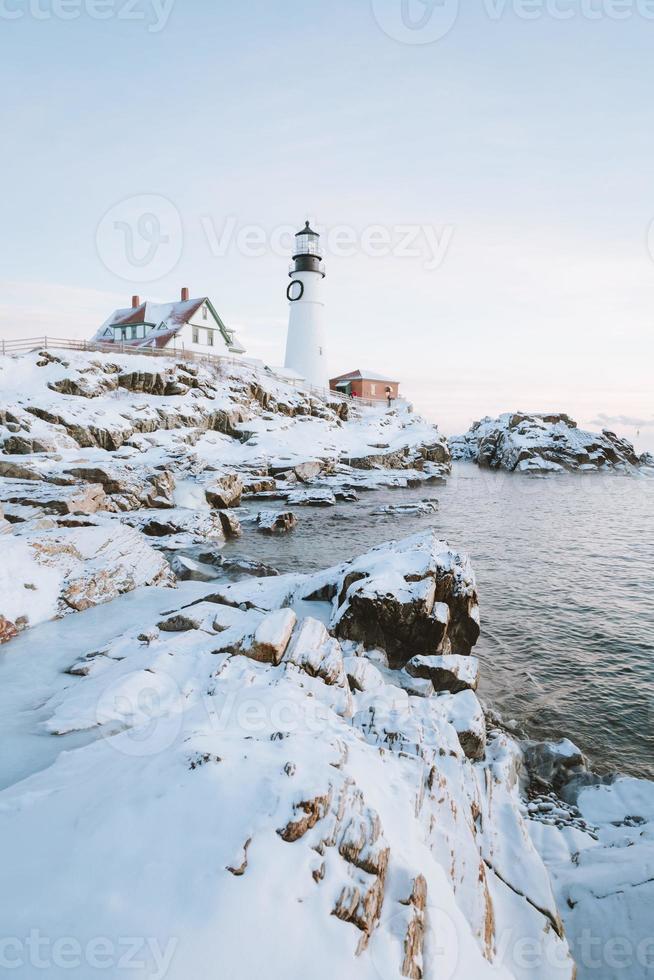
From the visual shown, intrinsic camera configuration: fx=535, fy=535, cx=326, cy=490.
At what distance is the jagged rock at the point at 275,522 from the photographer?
2248 centimetres

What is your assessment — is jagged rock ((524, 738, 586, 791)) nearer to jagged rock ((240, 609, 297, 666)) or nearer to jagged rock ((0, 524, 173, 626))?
jagged rock ((240, 609, 297, 666))

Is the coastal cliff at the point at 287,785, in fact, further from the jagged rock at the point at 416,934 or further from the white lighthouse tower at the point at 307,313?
the white lighthouse tower at the point at 307,313

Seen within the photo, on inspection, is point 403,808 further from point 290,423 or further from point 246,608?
point 290,423

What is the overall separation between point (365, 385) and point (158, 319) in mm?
30168

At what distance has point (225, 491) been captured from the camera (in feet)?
91.5

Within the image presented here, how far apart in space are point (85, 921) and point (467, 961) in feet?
9.18

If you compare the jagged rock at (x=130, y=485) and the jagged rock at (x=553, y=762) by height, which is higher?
the jagged rock at (x=130, y=485)

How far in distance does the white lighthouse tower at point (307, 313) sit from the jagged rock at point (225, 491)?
115ft

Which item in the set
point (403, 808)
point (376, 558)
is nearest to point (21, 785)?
point (403, 808)

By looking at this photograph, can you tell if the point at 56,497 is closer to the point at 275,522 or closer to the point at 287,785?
the point at 275,522

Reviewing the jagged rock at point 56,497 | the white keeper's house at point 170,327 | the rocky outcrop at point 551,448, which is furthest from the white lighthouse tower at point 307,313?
the jagged rock at point 56,497

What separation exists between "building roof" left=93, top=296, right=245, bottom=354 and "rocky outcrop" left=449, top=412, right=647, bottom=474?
3567 centimetres

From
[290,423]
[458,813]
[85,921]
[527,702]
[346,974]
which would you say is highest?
[290,423]

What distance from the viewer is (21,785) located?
15.5 ft
